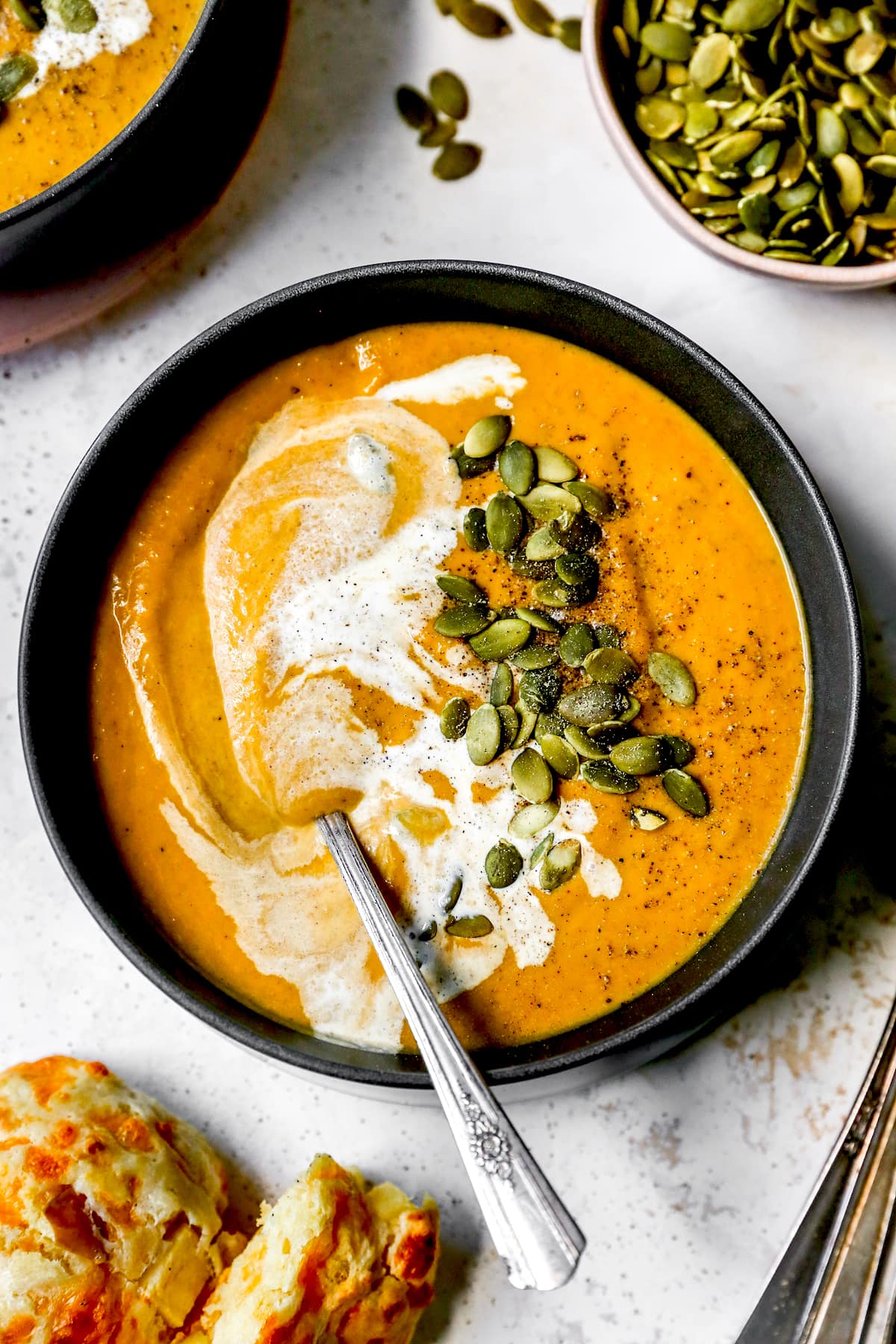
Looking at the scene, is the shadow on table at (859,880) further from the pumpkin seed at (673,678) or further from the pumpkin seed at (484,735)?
the pumpkin seed at (484,735)

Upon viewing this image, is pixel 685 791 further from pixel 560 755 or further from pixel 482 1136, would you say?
pixel 482 1136

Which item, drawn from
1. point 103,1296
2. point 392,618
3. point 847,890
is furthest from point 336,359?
point 103,1296

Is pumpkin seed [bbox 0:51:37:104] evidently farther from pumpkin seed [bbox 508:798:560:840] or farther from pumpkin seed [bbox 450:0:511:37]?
pumpkin seed [bbox 508:798:560:840]

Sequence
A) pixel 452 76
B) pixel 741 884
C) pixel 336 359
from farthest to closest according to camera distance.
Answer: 1. pixel 452 76
2. pixel 336 359
3. pixel 741 884

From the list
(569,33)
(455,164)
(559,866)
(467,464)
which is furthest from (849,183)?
(559,866)

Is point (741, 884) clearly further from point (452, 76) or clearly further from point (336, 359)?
point (452, 76)

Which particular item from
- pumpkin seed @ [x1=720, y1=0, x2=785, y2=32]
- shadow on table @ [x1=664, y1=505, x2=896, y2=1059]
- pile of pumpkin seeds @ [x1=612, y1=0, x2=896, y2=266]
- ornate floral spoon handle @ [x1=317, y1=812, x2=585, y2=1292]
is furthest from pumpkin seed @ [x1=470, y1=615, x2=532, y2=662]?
pumpkin seed @ [x1=720, y1=0, x2=785, y2=32]
